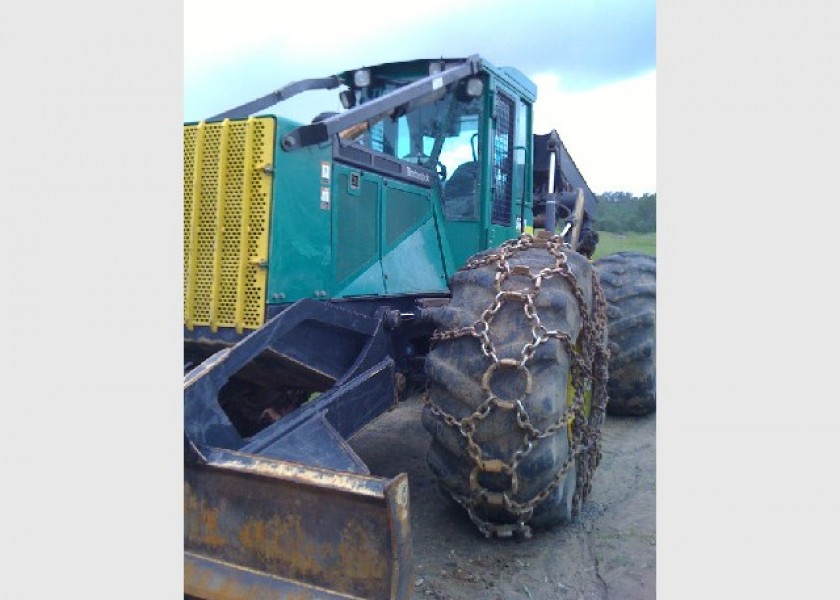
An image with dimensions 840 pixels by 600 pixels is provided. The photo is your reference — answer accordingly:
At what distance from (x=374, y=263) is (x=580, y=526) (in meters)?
1.85

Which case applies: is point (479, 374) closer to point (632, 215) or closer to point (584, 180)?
point (632, 215)

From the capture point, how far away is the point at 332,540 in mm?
2393

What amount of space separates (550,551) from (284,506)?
1576 millimetres

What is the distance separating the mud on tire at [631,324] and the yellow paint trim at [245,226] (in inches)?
120

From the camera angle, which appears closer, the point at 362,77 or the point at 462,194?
the point at 462,194

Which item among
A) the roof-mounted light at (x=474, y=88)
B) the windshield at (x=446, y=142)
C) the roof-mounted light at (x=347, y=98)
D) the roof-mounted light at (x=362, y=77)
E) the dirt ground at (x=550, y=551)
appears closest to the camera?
the dirt ground at (x=550, y=551)

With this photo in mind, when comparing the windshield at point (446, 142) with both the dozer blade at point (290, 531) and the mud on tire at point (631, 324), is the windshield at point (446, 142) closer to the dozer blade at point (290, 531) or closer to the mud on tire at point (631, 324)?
the mud on tire at point (631, 324)

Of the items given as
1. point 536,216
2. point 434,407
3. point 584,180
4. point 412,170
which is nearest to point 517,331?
point 434,407

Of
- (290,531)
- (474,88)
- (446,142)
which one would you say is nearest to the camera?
(290,531)

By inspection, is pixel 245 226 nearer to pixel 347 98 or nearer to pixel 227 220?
pixel 227 220

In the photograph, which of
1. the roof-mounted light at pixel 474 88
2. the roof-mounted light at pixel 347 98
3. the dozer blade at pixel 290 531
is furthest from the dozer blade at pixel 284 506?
the roof-mounted light at pixel 347 98

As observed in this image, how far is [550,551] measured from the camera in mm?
3443

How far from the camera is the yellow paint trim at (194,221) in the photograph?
3.36 metres

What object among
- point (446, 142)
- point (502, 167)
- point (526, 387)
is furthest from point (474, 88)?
point (526, 387)
